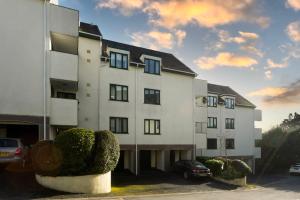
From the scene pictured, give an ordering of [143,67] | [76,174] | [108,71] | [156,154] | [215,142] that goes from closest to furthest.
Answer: [76,174] < [108,71] < [143,67] < [156,154] < [215,142]

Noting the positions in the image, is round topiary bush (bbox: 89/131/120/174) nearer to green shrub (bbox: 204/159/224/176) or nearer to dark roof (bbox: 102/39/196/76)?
dark roof (bbox: 102/39/196/76)

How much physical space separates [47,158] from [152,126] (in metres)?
15.8

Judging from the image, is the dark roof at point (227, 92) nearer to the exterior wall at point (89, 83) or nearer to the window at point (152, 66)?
the window at point (152, 66)

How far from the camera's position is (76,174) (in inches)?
819

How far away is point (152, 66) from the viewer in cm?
3562

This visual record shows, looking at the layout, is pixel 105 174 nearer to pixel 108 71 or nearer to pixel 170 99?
pixel 108 71

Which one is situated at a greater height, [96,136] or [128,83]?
[128,83]

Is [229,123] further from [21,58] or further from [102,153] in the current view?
[21,58]

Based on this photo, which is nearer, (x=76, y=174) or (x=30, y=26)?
(x=76, y=174)

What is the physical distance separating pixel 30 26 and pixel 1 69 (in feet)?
11.3

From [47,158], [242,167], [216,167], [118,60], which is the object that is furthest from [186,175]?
[47,158]

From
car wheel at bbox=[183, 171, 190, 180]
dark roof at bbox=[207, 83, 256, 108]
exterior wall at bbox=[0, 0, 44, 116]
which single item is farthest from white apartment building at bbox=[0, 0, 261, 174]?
car wheel at bbox=[183, 171, 190, 180]

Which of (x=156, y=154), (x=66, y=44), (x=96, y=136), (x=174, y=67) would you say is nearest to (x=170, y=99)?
(x=174, y=67)

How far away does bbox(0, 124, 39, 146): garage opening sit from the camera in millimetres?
28375
